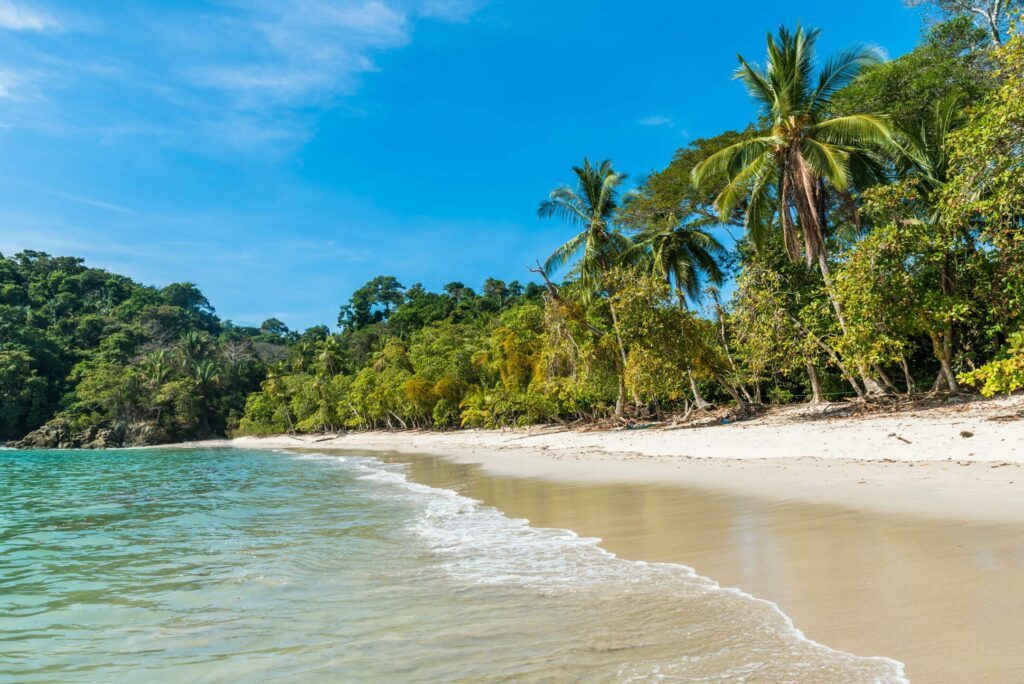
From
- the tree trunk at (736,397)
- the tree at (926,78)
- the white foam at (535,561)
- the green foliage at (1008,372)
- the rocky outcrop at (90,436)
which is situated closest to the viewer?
the white foam at (535,561)

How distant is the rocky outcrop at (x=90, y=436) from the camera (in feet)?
190

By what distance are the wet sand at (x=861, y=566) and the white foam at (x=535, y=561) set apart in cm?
12

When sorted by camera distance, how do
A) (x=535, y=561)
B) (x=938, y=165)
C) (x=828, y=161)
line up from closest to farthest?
(x=535, y=561)
(x=828, y=161)
(x=938, y=165)

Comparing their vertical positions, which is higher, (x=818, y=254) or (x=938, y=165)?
(x=938, y=165)

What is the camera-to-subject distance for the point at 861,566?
3.89 meters

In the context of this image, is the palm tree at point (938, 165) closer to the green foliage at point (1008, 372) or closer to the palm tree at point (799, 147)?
the palm tree at point (799, 147)

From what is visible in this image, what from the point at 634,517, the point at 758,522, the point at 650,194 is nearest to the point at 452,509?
the point at 634,517

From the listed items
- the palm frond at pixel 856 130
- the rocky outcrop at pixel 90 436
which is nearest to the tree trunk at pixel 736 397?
the palm frond at pixel 856 130

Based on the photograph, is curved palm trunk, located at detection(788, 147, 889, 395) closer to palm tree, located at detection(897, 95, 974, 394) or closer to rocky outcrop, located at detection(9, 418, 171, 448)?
palm tree, located at detection(897, 95, 974, 394)

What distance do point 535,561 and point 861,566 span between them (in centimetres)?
255

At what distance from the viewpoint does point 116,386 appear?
189 feet

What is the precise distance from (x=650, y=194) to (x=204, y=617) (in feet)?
76.0

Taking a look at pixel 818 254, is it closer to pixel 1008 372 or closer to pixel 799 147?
pixel 799 147

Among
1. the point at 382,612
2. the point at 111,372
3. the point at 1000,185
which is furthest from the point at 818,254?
the point at 111,372
